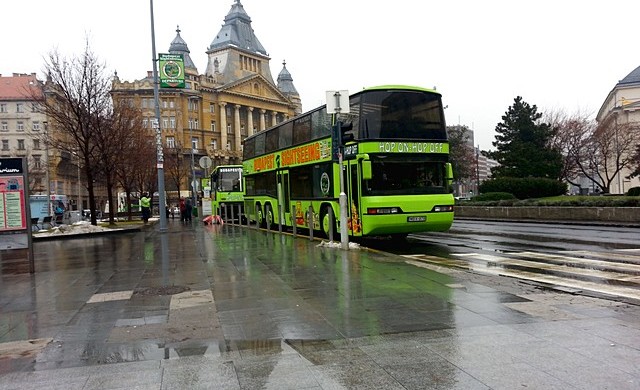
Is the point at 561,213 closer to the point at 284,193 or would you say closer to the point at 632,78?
the point at 284,193

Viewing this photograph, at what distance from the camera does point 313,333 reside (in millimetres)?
5621

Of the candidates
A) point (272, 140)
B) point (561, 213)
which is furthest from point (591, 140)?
point (272, 140)

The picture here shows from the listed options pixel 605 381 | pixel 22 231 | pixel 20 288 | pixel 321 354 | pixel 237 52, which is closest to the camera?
pixel 605 381

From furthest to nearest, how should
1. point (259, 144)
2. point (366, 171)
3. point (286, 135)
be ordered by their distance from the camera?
1. point (259, 144)
2. point (286, 135)
3. point (366, 171)

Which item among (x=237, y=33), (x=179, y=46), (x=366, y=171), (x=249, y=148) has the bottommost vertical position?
(x=366, y=171)

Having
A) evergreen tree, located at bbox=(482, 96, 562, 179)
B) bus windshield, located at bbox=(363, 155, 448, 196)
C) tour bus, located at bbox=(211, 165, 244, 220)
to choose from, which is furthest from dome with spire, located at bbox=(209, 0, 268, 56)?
bus windshield, located at bbox=(363, 155, 448, 196)

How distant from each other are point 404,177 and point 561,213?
14740 mm

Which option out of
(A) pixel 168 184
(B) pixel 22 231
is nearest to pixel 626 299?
(B) pixel 22 231

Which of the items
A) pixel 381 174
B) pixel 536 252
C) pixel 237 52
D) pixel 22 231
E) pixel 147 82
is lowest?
pixel 536 252

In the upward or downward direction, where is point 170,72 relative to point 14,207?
upward

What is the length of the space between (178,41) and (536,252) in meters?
118

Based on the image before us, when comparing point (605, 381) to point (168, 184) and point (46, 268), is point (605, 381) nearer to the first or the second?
point (46, 268)

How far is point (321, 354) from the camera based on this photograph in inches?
193

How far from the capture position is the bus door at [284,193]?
65.9 ft
